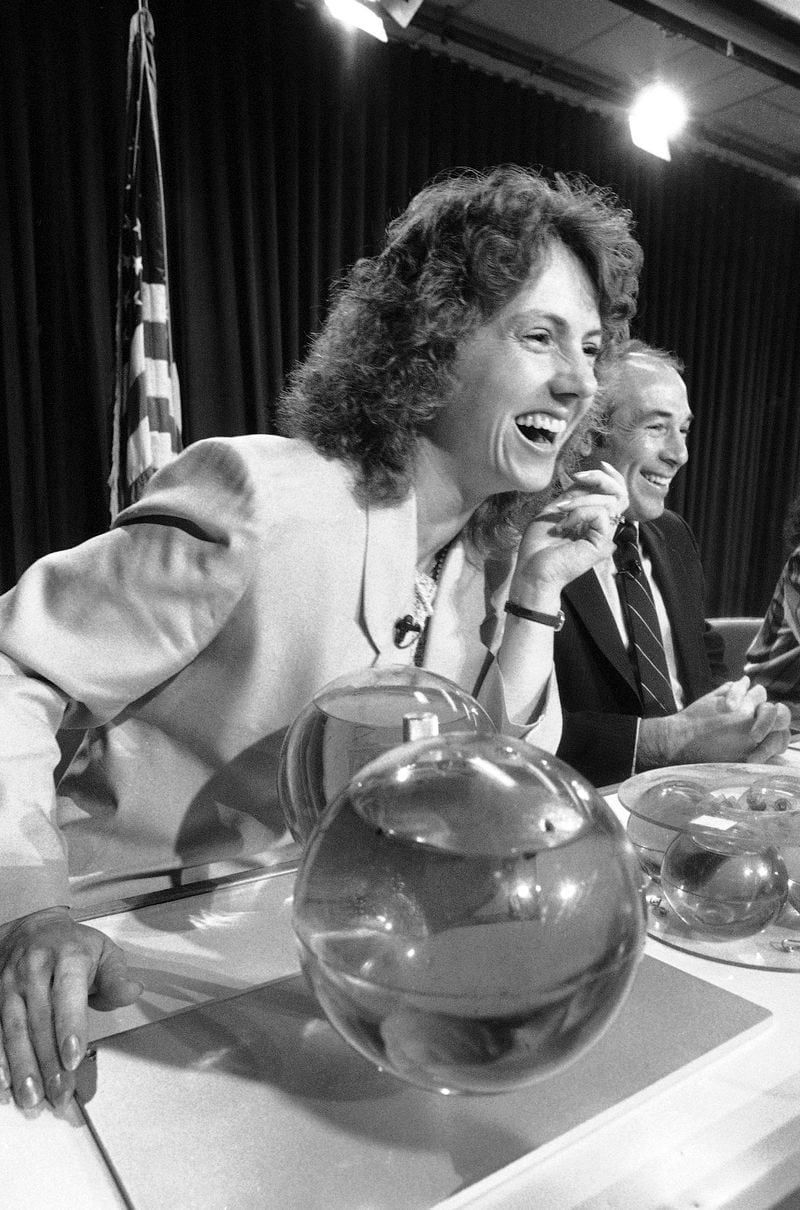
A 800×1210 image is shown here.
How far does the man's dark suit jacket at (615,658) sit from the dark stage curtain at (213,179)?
1.99 m

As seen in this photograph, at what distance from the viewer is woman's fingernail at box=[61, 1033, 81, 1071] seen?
524 mm

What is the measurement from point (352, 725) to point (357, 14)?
2.11 meters

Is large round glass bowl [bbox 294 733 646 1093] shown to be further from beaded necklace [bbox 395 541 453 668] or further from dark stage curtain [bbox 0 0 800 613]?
dark stage curtain [bbox 0 0 800 613]

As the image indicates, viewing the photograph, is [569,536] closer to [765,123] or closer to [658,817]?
[658,817]

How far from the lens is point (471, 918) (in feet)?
1.24

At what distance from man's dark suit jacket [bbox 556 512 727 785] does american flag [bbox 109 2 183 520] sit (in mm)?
1651

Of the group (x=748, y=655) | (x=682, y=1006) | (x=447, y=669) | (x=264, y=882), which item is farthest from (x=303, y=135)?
(x=682, y=1006)

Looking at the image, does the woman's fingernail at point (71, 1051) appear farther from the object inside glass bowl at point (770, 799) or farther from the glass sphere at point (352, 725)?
the object inside glass bowl at point (770, 799)

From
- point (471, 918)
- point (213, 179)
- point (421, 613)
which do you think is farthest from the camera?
point (213, 179)

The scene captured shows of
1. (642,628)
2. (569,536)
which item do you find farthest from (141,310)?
(569,536)

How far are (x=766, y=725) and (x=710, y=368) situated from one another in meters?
4.49

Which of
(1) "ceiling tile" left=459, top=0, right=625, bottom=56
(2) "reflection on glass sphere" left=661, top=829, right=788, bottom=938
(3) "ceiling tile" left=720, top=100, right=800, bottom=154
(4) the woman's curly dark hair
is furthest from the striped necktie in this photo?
(3) "ceiling tile" left=720, top=100, right=800, bottom=154

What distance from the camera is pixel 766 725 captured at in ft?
4.30

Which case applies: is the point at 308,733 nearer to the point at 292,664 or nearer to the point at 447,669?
the point at 292,664
